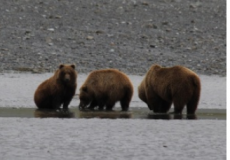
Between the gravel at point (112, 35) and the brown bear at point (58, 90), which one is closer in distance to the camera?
the brown bear at point (58, 90)

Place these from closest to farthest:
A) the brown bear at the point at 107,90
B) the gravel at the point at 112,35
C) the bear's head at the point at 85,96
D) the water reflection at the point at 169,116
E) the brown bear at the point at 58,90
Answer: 1. the water reflection at the point at 169,116
2. the brown bear at the point at 107,90
3. the brown bear at the point at 58,90
4. the bear's head at the point at 85,96
5. the gravel at the point at 112,35

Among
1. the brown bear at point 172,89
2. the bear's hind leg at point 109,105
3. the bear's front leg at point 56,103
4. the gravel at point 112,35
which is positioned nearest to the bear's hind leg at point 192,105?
the brown bear at point 172,89

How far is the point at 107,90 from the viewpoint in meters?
13.2

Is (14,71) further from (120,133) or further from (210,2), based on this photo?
(210,2)

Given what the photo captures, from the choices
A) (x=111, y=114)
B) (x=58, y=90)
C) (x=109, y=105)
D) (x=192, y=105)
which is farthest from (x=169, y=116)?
(x=58, y=90)

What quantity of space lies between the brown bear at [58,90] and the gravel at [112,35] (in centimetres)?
518

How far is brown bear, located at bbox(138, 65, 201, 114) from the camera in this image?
40.6 ft

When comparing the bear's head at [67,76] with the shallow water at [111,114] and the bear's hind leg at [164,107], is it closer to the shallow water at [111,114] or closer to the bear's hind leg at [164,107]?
the shallow water at [111,114]

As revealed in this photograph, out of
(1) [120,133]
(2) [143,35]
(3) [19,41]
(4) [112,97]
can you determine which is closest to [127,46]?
(2) [143,35]

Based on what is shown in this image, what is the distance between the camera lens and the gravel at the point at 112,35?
20016 mm

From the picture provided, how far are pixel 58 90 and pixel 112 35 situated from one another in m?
9.35

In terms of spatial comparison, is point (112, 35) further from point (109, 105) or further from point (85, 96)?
point (109, 105)

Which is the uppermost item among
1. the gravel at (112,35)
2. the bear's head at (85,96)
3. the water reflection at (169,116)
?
the gravel at (112,35)

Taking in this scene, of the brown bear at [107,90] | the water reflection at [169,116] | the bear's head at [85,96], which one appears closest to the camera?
the water reflection at [169,116]
